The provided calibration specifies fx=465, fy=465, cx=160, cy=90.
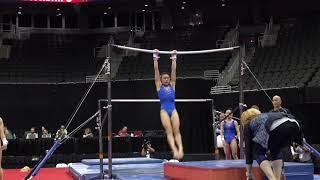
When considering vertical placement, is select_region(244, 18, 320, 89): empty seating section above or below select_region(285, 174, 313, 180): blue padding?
above

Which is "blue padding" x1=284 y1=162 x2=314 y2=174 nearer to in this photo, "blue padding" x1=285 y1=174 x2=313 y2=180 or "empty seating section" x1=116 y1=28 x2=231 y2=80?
"blue padding" x1=285 y1=174 x2=313 y2=180

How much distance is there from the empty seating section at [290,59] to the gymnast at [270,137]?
35.8 ft

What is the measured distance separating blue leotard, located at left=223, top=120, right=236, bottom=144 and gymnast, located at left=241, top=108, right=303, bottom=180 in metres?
5.09

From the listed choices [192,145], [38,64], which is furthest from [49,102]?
[192,145]

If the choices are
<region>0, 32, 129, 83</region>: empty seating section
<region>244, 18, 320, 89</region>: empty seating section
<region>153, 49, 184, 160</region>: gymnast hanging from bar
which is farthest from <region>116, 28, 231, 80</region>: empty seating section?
<region>153, 49, 184, 160</region>: gymnast hanging from bar

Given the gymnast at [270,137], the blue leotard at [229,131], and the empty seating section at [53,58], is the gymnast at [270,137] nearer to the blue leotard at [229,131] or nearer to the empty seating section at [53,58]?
the blue leotard at [229,131]

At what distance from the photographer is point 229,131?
11234mm

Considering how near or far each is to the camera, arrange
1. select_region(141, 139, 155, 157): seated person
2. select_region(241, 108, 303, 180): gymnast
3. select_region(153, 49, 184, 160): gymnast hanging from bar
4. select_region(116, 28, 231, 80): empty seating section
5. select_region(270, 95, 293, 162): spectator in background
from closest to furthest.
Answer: select_region(241, 108, 303, 180): gymnast < select_region(270, 95, 293, 162): spectator in background < select_region(153, 49, 184, 160): gymnast hanging from bar < select_region(141, 139, 155, 157): seated person < select_region(116, 28, 231, 80): empty seating section

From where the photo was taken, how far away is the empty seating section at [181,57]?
70.5 ft

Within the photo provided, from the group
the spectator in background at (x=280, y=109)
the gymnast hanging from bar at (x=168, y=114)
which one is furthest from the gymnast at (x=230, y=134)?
the gymnast hanging from bar at (x=168, y=114)

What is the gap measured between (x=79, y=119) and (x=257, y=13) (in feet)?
37.4

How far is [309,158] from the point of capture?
37.0ft

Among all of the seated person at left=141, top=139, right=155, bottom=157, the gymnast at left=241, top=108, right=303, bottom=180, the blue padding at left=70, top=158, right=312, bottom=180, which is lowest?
the seated person at left=141, top=139, right=155, bottom=157

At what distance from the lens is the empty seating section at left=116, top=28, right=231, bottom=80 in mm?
21500
